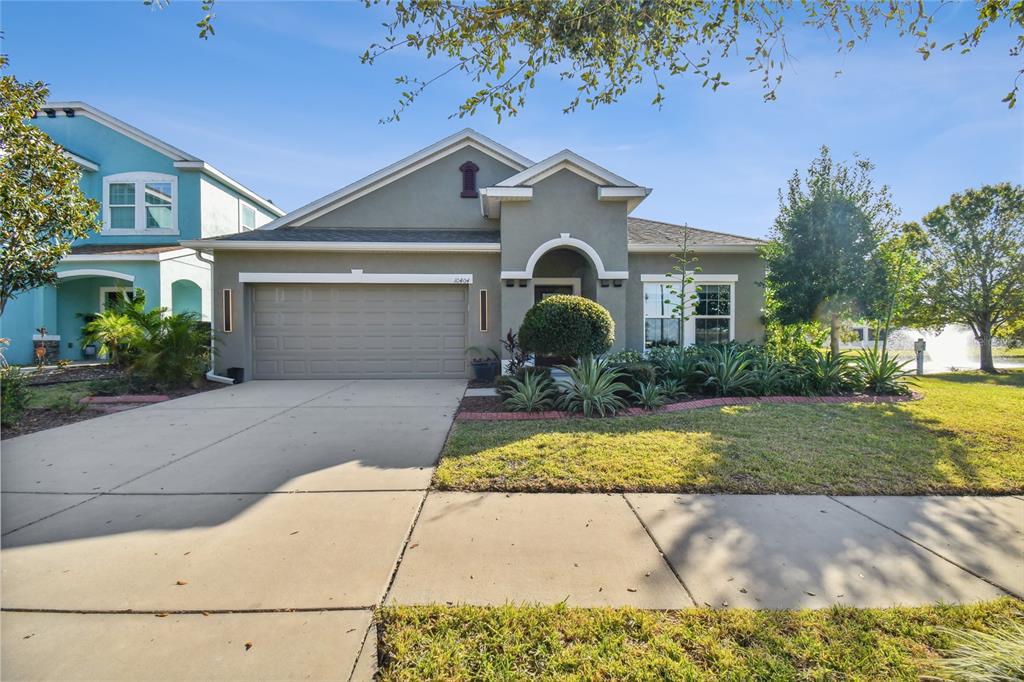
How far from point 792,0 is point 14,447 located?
32.8 ft

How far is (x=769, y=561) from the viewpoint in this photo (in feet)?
9.47

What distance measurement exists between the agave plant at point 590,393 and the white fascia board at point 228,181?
15832 millimetres

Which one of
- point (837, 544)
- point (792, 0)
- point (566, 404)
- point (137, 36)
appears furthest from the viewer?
point (566, 404)

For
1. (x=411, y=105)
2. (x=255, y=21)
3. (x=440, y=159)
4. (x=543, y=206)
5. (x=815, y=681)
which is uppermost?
(x=440, y=159)

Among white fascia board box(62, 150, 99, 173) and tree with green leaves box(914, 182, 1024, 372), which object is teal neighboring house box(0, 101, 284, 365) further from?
tree with green leaves box(914, 182, 1024, 372)

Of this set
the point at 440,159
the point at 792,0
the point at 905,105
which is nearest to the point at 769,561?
the point at 792,0

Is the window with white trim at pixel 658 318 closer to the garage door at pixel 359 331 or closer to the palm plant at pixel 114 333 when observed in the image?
the garage door at pixel 359 331

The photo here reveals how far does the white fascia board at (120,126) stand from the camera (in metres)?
15.4

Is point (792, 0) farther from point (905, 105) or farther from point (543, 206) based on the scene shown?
point (543, 206)

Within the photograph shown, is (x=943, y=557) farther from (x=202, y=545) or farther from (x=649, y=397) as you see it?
(x=202, y=545)

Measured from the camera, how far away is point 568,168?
1049cm

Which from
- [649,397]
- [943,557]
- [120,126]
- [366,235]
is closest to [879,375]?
[649,397]

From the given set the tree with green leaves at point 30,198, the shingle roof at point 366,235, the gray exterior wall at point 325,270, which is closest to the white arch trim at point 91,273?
the shingle roof at point 366,235

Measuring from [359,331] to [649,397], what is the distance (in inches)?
292
